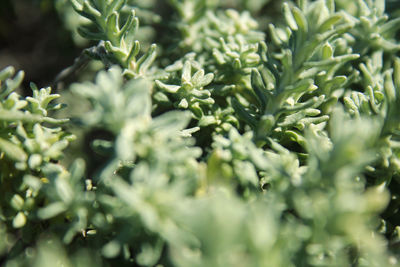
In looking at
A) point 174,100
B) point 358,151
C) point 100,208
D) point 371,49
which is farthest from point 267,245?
point 371,49

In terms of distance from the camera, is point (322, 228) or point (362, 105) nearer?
point (322, 228)

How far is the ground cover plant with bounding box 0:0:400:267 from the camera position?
955mm

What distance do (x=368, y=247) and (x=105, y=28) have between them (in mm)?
1116

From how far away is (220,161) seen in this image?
1185 mm

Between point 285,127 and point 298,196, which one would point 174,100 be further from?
point 298,196

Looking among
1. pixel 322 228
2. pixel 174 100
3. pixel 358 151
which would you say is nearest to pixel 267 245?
pixel 322 228

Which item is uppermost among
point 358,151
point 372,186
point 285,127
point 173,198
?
point 358,151

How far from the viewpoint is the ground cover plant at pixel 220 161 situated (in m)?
0.95

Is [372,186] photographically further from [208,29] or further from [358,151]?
[208,29]

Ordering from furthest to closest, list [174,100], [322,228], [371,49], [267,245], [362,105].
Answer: [371,49]
[174,100]
[362,105]
[322,228]
[267,245]

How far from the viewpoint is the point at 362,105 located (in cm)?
137

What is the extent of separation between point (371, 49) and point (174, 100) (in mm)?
934

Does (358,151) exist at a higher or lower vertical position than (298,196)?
higher

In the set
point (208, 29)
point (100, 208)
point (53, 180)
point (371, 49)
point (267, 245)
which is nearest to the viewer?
point (267, 245)
